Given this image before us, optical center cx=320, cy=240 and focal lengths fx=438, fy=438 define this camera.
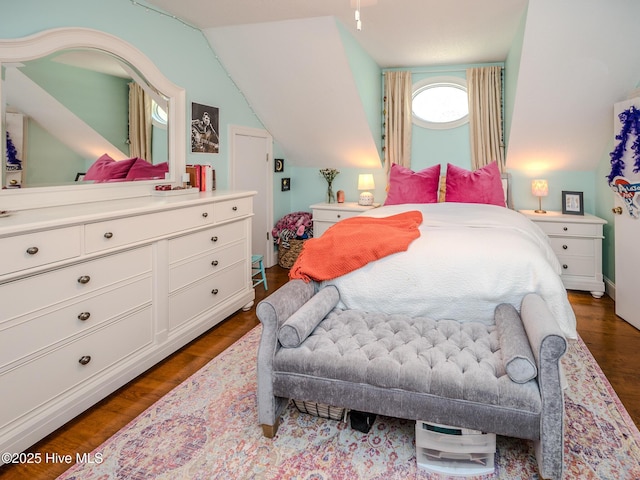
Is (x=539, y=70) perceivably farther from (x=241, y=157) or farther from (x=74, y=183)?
(x=74, y=183)

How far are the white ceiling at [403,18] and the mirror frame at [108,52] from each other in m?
0.52

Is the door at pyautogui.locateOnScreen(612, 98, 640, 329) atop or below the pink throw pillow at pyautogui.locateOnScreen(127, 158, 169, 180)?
below

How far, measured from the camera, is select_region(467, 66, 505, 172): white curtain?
450cm

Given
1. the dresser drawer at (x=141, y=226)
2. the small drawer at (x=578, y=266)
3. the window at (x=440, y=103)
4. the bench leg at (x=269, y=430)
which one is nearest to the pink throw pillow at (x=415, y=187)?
the window at (x=440, y=103)

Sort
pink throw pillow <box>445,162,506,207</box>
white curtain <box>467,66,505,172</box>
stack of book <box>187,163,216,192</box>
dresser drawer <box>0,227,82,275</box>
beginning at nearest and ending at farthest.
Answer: dresser drawer <box>0,227,82,275</box> → stack of book <box>187,163,216,192</box> → pink throw pillow <box>445,162,506,207</box> → white curtain <box>467,66,505,172</box>

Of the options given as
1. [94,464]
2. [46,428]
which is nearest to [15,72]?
[46,428]

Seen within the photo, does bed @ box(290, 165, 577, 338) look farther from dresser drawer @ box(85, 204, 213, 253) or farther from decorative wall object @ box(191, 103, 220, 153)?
decorative wall object @ box(191, 103, 220, 153)

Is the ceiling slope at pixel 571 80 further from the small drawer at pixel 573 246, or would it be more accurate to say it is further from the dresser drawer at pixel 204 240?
the dresser drawer at pixel 204 240

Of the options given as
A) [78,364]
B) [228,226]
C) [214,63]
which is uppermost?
[214,63]

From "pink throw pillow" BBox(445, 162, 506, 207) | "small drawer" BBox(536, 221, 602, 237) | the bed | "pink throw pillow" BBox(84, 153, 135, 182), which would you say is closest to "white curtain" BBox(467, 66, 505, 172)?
"pink throw pillow" BBox(445, 162, 506, 207)

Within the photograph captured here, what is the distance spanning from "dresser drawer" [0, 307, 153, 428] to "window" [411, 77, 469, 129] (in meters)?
3.66

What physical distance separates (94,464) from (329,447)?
93 cm

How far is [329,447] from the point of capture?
1.82 metres

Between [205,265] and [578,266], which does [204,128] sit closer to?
[205,265]
